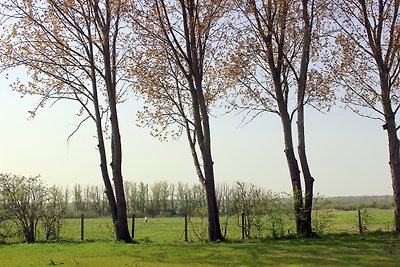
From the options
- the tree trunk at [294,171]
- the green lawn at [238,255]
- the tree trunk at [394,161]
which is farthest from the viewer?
the tree trunk at [394,161]

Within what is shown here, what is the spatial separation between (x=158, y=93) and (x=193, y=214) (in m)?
5.98

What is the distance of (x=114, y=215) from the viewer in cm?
2206

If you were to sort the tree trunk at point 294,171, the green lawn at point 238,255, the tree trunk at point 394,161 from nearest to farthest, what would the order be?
the green lawn at point 238,255 < the tree trunk at point 294,171 < the tree trunk at point 394,161

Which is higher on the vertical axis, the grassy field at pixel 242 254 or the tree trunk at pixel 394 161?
the tree trunk at pixel 394 161

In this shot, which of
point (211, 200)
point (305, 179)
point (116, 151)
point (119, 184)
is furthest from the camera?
point (116, 151)

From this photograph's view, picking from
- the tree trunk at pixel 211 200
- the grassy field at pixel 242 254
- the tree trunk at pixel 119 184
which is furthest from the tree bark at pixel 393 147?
the tree trunk at pixel 119 184

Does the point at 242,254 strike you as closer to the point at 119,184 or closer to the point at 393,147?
the point at 119,184

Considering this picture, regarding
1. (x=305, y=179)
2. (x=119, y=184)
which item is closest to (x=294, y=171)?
(x=305, y=179)

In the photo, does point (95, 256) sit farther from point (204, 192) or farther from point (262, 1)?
point (262, 1)

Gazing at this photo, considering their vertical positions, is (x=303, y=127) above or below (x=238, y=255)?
above

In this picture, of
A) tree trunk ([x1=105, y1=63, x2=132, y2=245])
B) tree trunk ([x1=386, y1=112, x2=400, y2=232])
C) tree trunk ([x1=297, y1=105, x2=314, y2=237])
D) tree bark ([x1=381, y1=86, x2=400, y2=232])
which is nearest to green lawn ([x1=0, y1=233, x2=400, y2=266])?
tree trunk ([x1=297, y1=105, x2=314, y2=237])

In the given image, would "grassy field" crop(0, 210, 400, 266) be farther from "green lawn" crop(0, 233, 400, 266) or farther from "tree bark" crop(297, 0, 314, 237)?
"tree bark" crop(297, 0, 314, 237)

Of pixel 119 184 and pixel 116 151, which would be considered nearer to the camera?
pixel 119 184

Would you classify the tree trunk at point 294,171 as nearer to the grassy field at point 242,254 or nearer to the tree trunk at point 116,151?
the grassy field at point 242,254
